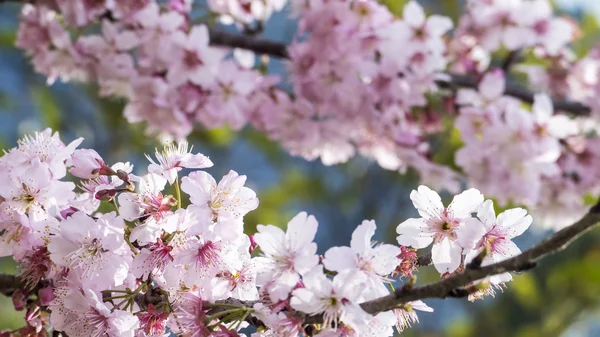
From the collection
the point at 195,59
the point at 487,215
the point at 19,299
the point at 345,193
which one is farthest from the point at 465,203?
the point at 345,193

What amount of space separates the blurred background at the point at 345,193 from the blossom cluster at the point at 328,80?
0.80 meters

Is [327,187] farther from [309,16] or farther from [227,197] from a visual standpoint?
[227,197]

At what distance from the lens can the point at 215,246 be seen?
0.54 metres

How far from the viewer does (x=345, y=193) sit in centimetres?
418

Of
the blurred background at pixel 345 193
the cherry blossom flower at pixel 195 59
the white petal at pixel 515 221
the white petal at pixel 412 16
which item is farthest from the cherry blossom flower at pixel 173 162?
the blurred background at pixel 345 193

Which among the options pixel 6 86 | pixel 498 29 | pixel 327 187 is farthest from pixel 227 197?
pixel 6 86

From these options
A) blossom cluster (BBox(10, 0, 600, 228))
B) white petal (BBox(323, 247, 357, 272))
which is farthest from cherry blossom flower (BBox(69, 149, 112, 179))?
blossom cluster (BBox(10, 0, 600, 228))

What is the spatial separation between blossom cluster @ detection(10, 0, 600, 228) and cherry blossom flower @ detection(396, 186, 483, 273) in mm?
687

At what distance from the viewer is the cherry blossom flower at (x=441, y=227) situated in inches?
21.3

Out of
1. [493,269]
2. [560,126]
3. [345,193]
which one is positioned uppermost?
[345,193]

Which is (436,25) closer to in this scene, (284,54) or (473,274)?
(284,54)

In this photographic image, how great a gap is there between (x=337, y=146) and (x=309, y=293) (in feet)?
3.07

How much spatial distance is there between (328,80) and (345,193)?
2929mm

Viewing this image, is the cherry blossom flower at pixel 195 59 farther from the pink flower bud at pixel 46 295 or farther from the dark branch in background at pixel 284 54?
the pink flower bud at pixel 46 295
